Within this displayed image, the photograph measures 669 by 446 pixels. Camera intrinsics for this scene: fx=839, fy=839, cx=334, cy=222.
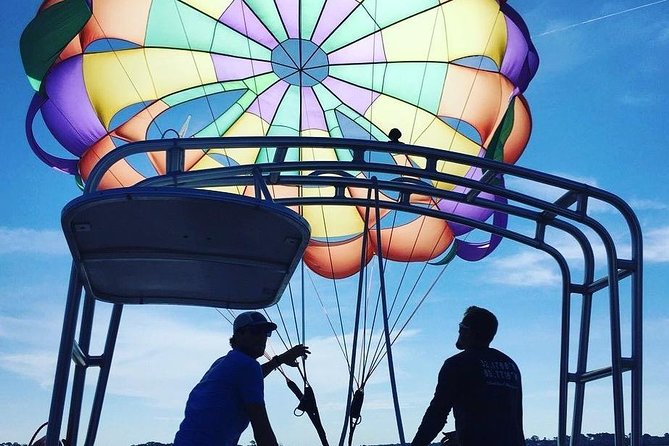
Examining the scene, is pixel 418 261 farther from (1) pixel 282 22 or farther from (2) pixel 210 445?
(2) pixel 210 445

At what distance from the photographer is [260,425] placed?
3.75m

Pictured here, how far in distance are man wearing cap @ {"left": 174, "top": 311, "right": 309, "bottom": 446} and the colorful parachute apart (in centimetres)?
476

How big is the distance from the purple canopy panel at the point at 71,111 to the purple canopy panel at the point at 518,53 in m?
4.05

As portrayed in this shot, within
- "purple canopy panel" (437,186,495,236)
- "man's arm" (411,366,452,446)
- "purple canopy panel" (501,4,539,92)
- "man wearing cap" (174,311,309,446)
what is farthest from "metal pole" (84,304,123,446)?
"purple canopy panel" (501,4,539,92)

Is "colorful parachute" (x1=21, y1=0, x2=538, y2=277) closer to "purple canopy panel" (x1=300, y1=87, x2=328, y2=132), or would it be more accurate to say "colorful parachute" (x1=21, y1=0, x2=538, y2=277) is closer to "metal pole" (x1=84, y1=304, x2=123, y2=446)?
"purple canopy panel" (x1=300, y1=87, x2=328, y2=132)

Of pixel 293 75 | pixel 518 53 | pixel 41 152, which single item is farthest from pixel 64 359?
pixel 518 53

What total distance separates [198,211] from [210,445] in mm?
1215

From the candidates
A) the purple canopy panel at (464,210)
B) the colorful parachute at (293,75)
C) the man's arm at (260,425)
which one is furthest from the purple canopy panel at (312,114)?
the man's arm at (260,425)

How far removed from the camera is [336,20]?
8688mm

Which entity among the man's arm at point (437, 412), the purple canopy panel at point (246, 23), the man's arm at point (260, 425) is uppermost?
the purple canopy panel at point (246, 23)

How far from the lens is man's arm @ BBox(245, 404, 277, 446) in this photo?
3.73 metres

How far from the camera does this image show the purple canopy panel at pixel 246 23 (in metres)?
8.61

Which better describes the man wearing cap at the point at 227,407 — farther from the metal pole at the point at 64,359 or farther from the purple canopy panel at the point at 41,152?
the purple canopy panel at the point at 41,152

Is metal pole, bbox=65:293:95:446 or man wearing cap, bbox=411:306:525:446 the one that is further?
metal pole, bbox=65:293:95:446
